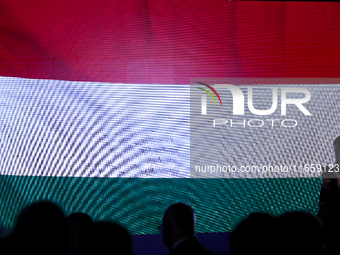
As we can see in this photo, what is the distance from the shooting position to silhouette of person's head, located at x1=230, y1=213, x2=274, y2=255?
1.39 m

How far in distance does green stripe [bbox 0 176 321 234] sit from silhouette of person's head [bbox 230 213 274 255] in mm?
1653

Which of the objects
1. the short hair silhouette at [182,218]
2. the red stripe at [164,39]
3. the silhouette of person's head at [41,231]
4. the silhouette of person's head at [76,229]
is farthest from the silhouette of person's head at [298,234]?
the red stripe at [164,39]

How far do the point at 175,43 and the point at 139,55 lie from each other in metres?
0.37

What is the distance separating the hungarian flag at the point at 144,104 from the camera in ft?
10.1

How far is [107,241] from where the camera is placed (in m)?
1.38

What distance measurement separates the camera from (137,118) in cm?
310

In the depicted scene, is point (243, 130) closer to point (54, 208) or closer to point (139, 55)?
point (139, 55)

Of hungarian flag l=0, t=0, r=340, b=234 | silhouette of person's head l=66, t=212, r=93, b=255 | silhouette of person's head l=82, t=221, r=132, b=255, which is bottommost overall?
silhouette of person's head l=66, t=212, r=93, b=255

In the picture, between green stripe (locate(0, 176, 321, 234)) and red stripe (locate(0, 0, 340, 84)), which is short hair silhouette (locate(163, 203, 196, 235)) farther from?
red stripe (locate(0, 0, 340, 84))

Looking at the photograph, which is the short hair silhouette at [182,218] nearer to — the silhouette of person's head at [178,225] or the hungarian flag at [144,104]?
the silhouette of person's head at [178,225]

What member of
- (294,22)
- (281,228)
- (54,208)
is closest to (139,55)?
(294,22)

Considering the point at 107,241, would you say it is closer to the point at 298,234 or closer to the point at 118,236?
the point at 118,236

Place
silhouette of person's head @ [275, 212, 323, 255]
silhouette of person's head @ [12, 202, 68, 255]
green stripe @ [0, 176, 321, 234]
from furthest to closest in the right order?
green stripe @ [0, 176, 321, 234]
silhouette of person's head @ [275, 212, 323, 255]
silhouette of person's head @ [12, 202, 68, 255]

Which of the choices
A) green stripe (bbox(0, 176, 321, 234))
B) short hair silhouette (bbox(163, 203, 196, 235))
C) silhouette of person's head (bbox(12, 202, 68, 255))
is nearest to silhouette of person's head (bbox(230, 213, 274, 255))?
short hair silhouette (bbox(163, 203, 196, 235))
